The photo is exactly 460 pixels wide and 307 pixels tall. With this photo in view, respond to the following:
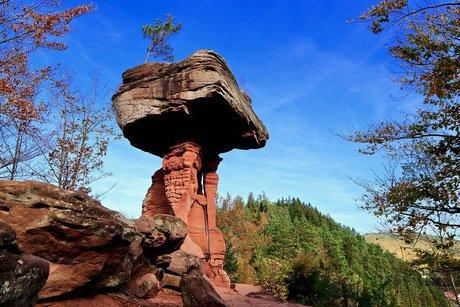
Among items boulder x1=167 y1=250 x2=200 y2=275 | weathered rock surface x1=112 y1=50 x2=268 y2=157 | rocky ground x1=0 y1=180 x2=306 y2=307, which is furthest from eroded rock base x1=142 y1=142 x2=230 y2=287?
rocky ground x1=0 y1=180 x2=306 y2=307

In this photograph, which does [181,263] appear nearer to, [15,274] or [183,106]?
[15,274]

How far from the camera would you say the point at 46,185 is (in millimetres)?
5410

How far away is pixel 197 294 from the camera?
7.16 metres

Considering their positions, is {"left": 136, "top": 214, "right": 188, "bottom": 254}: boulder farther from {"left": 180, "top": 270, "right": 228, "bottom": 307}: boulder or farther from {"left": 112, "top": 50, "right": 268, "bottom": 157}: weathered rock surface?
{"left": 112, "top": 50, "right": 268, "bottom": 157}: weathered rock surface

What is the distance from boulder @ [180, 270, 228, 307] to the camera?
7.03 m

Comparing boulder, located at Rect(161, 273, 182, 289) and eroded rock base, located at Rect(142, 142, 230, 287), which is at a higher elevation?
eroded rock base, located at Rect(142, 142, 230, 287)

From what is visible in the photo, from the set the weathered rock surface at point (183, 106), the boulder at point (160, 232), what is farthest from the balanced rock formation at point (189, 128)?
the boulder at point (160, 232)

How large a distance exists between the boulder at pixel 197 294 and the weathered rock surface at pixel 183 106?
721 centimetres

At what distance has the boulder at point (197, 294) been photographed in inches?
277

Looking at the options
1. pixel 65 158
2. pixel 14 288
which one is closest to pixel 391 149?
pixel 14 288

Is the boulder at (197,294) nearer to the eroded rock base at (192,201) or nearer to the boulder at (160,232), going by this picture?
the boulder at (160,232)

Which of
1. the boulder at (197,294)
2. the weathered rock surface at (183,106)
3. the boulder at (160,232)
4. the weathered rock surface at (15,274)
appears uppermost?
the weathered rock surface at (183,106)

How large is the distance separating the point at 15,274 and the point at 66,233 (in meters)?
1.64

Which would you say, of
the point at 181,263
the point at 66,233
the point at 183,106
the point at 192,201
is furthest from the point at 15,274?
the point at 192,201
